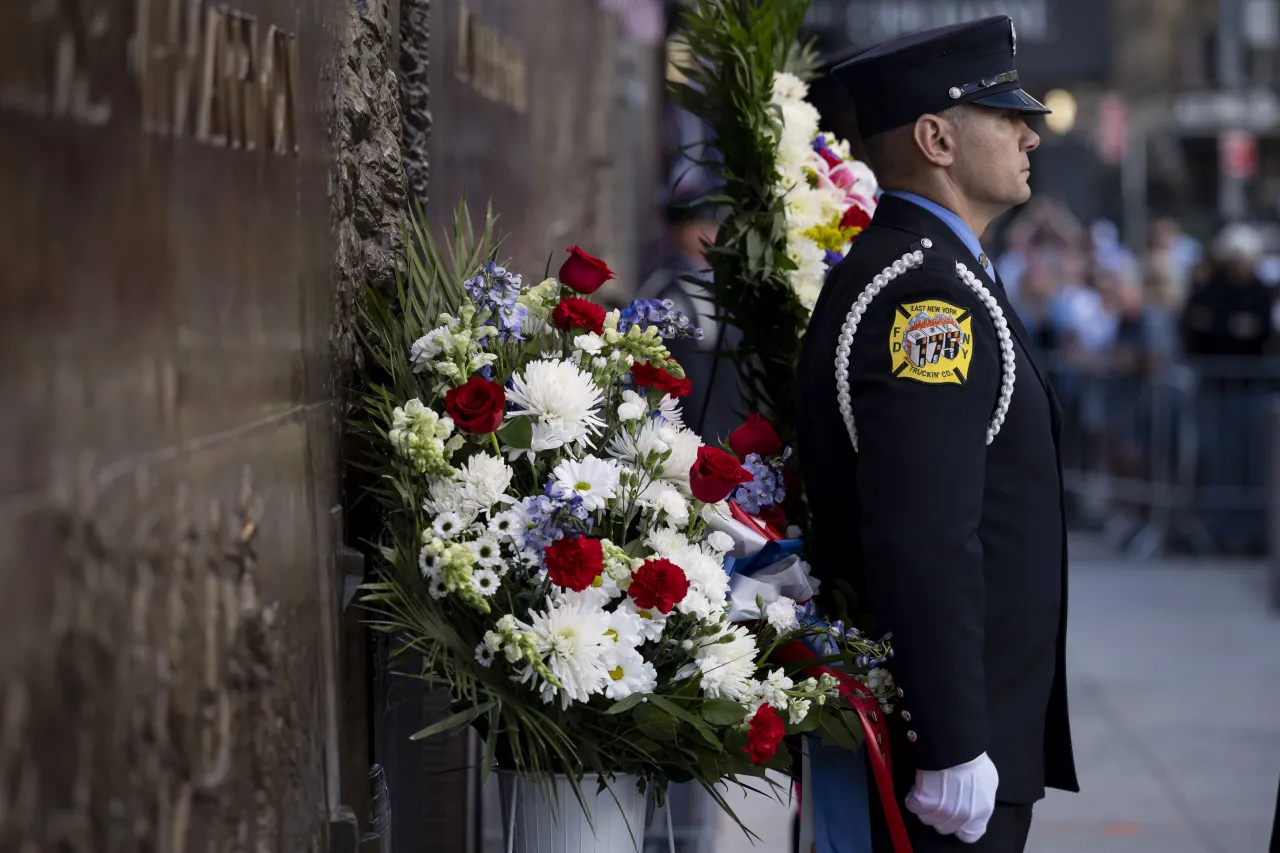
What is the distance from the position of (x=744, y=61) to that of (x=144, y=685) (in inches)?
86.7

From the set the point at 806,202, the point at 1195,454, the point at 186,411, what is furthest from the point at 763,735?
the point at 1195,454

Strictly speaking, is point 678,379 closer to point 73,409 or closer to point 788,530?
point 788,530

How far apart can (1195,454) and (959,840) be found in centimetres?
844

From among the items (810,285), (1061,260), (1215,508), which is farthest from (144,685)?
(1061,260)

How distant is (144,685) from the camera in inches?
62.1

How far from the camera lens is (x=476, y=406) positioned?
2.28 m

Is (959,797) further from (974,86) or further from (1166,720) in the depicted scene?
(1166,720)

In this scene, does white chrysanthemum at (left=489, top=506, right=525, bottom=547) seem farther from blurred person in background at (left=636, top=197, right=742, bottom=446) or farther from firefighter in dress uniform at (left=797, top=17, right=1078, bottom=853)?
blurred person in background at (left=636, top=197, right=742, bottom=446)

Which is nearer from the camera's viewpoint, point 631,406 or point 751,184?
point 631,406

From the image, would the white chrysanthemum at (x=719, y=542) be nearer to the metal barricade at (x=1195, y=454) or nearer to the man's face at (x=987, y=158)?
the man's face at (x=987, y=158)

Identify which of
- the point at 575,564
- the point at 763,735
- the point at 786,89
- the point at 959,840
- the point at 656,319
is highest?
the point at 786,89

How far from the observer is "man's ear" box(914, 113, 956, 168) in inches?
109

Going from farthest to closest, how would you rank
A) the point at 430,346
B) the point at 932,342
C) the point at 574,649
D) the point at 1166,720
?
the point at 1166,720, the point at 932,342, the point at 430,346, the point at 574,649

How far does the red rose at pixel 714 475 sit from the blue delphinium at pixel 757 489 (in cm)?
25
